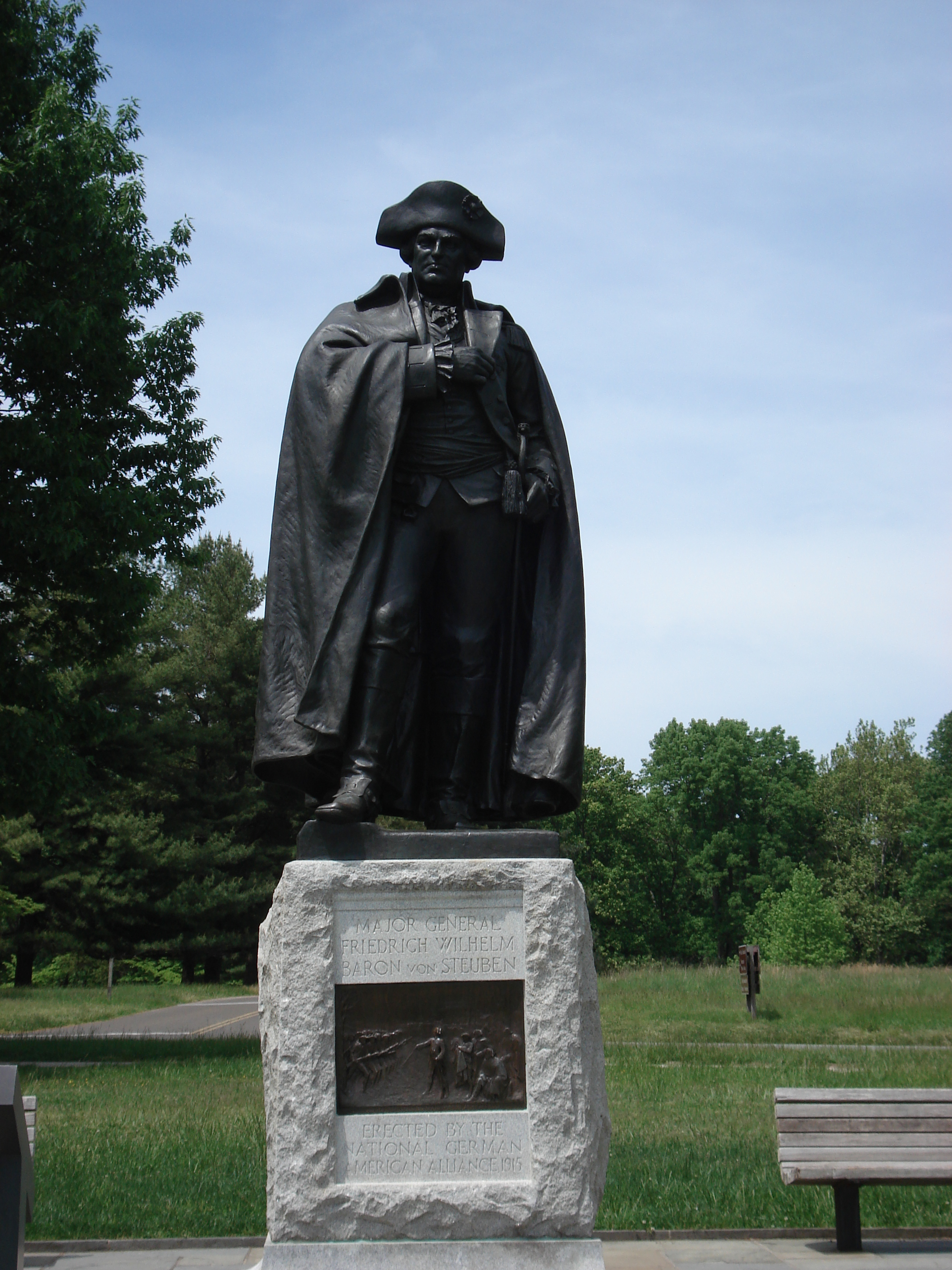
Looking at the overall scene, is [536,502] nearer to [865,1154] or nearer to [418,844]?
[418,844]

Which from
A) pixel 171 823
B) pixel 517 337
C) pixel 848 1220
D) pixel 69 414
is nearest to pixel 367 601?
pixel 517 337

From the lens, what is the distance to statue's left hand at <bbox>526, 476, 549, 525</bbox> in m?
4.59

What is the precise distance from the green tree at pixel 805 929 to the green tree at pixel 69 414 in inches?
1383

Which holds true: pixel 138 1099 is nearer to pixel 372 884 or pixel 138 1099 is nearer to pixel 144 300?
pixel 372 884

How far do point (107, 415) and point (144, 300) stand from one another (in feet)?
6.07

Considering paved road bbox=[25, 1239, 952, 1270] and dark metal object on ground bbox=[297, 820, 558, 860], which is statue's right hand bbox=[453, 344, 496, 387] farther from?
paved road bbox=[25, 1239, 952, 1270]

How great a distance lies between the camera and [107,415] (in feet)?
48.1

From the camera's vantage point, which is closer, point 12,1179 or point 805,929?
point 12,1179

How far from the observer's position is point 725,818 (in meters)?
55.9

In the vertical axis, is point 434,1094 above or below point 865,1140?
above

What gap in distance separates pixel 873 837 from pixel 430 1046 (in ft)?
177

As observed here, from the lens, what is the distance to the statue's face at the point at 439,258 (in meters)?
4.79

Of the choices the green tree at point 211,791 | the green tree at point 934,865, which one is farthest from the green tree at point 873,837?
the green tree at point 211,791

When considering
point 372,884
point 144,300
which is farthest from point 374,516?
point 144,300
